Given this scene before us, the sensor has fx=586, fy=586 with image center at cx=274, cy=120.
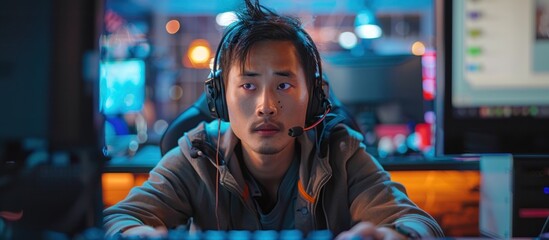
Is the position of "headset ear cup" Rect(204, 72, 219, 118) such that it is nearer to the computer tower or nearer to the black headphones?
the black headphones

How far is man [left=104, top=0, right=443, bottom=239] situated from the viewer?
1062mm

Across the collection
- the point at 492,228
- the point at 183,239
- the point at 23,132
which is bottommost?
the point at 492,228

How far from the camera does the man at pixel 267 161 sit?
3.49ft

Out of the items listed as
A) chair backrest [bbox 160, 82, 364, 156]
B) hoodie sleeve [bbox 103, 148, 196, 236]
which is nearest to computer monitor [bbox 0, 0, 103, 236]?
hoodie sleeve [bbox 103, 148, 196, 236]

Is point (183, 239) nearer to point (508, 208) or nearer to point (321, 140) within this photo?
point (321, 140)

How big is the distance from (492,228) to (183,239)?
0.88m

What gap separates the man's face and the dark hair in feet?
0.05

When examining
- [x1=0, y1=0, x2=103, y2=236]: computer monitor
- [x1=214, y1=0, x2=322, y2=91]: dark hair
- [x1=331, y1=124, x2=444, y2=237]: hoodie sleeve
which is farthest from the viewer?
[x1=214, y1=0, x2=322, y2=91]: dark hair

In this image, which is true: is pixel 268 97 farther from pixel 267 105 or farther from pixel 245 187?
pixel 245 187

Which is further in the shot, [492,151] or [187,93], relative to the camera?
[187,93]

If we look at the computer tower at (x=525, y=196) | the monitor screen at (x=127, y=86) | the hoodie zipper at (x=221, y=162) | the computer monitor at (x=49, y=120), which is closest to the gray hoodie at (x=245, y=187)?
the hoodie zipper at (x=221, y=162)

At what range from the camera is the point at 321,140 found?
1.16 m

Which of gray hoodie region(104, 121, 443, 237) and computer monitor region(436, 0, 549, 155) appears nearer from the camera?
gray hoodie region(104, 121, 443, 237)

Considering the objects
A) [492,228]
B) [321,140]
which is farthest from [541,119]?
[321,140]
